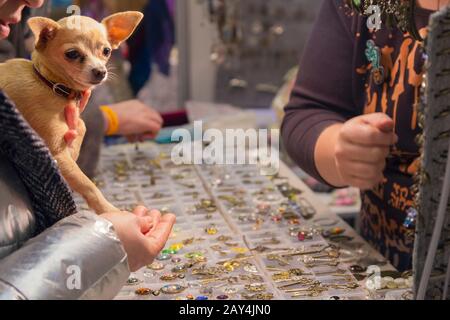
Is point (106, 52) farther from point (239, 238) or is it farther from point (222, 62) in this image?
point (222, 62)

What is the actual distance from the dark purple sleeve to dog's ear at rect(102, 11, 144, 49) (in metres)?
0.35

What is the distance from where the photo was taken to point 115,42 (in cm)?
58

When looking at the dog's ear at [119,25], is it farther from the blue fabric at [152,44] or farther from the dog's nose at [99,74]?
the blue fabric at [152,44]

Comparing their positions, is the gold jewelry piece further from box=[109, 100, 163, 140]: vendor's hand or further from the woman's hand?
box=[109, 100, 163, 140]: vendor's hand

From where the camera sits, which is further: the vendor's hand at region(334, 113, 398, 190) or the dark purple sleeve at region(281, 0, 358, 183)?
the dark purple sleeve at region(281, 0, 358, 183)

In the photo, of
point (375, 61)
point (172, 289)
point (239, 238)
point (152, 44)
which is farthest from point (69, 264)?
point (152, 44)

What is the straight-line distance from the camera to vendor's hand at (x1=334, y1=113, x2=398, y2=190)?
69 centimetres

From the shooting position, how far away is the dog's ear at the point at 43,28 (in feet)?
1.73

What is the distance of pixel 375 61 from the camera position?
2.52ft

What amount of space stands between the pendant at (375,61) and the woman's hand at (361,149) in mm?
78

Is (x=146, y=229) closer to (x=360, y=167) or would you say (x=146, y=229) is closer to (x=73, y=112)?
(x=73, y=112)

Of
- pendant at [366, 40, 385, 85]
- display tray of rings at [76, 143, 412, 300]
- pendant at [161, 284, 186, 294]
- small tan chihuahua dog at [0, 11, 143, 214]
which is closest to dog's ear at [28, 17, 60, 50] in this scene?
small tan chihuahua dog at [0, 11, 143, 214]

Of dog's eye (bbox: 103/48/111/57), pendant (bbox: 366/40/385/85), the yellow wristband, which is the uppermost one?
dog's eye (bbox: 103/48/111/57)
